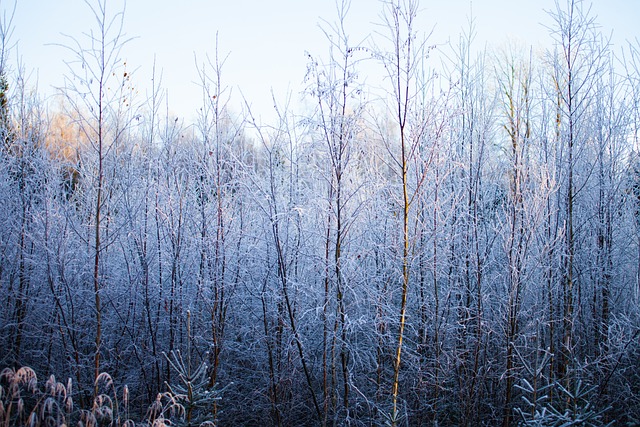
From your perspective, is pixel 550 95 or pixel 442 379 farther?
pixel 550 95

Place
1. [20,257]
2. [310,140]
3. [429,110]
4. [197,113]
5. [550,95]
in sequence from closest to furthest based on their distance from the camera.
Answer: [429,110] < [310,140] < [197,113] < [550,95] < [20,257]

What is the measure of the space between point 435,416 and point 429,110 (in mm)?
3318

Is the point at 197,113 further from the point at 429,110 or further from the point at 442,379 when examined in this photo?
the point at 442,379

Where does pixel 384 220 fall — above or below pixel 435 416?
above

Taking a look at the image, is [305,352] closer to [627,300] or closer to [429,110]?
[429,110]

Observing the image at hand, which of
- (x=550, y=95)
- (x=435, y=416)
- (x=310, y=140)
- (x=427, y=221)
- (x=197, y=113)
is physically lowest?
(x=435, y=416)

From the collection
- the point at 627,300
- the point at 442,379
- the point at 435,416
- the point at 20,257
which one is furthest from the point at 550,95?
the point at 20,257

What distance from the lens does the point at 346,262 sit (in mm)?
4711

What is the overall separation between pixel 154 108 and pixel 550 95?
5152mm

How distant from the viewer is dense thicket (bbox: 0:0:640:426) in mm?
4910

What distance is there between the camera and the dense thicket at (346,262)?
4.91 meters

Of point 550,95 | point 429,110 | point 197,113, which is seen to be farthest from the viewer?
point 550,95

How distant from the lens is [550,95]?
6066mm

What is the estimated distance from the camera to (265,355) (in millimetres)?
6176
